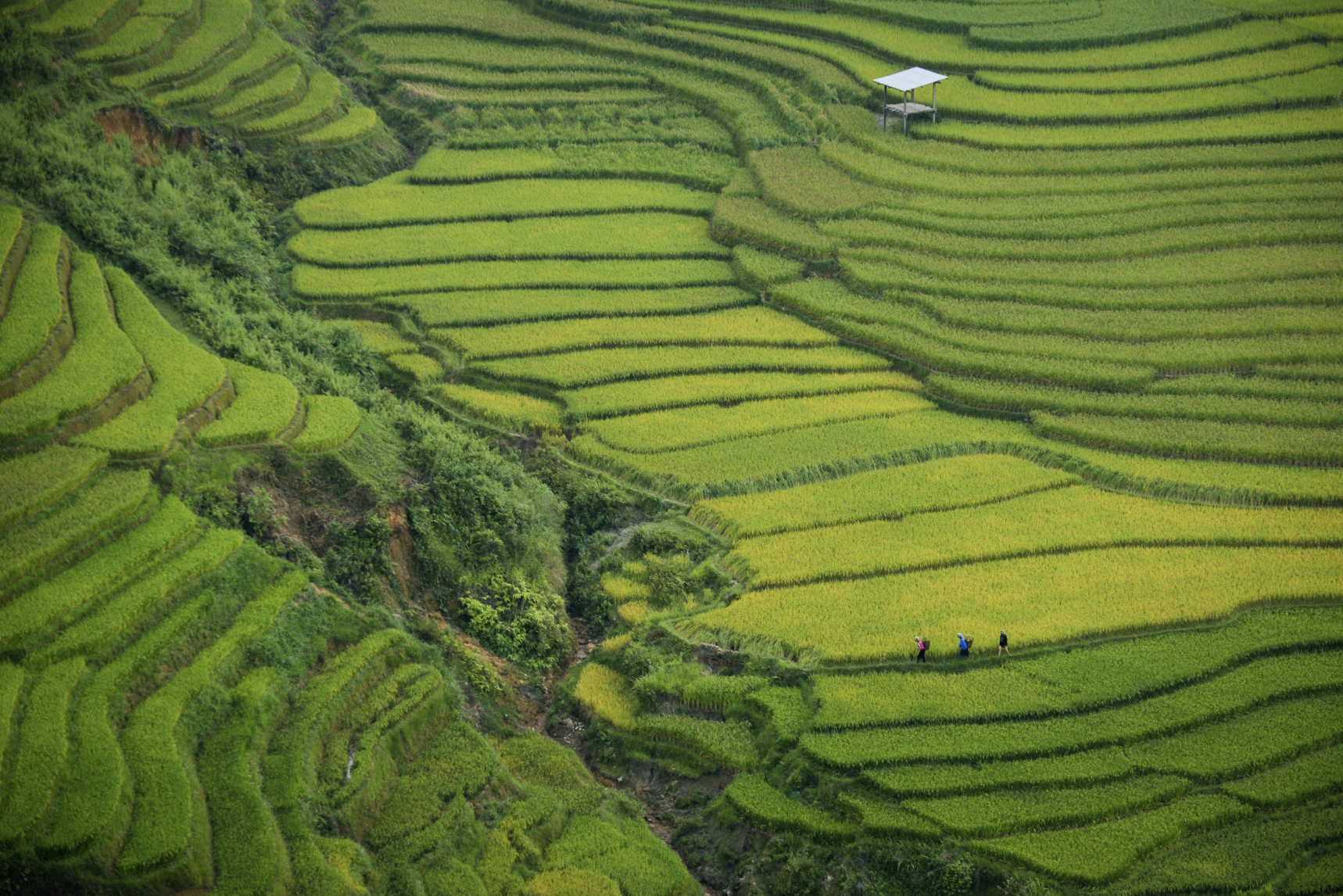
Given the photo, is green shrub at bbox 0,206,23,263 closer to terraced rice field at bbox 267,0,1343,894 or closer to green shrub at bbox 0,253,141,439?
green shrub at bbox 0,253,141,439

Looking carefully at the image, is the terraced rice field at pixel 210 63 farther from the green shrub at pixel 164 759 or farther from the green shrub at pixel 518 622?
the green shrub at pixel 164 759

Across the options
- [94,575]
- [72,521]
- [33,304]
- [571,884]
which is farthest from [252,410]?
[571,884]

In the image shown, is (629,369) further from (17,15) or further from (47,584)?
(17,15)

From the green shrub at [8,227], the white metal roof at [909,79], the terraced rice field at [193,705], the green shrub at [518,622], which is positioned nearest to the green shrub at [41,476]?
the terraced rice field at [193,705]

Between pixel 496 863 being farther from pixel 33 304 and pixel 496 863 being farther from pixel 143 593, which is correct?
pixel 33 304

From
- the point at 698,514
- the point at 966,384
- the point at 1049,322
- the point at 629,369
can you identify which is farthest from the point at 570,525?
the point at 1049,322

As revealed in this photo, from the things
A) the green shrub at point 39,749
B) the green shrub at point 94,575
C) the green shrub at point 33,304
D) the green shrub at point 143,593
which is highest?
the green shrub at point 33,304

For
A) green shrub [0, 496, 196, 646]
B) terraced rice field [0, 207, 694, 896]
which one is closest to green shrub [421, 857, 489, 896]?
terraced rice field [0, 207, 694, 896]
